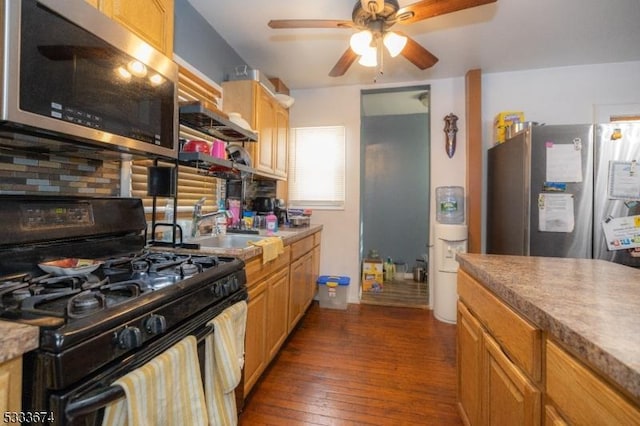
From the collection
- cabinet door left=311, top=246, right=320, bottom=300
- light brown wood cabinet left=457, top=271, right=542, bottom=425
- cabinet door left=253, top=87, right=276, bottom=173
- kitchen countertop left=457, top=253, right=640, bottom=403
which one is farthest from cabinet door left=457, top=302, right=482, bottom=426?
cabinet door left=253, top=87, right=276, bottom=173

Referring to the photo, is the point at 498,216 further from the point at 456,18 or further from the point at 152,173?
the point at 152,173

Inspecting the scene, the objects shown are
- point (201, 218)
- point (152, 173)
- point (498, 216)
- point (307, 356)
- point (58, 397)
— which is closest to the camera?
point (58, 397)

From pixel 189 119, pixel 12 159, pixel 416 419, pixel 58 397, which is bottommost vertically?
pixel 416 419

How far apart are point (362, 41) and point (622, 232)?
2.22 meters

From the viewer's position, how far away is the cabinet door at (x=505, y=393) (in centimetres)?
80

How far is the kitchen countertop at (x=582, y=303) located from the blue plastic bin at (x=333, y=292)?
1891 millimetres

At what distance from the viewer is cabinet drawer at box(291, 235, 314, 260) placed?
7.63ft

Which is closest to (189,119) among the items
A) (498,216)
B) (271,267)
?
(271,267)

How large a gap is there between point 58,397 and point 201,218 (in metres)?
1.45

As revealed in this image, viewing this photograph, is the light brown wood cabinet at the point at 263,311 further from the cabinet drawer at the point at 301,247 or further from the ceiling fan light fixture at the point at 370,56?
the ceiling fan light fixture at the point at 370,56

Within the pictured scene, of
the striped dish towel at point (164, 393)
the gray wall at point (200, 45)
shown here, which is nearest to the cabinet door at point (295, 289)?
the striped dish towel at point (164, 393)

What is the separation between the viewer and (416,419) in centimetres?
155

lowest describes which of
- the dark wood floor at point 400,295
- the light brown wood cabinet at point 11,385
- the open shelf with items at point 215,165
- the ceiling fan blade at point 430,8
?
the dark wood floor at point 400,295

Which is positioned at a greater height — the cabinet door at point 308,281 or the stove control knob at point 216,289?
the stove control knob at point 216,289
